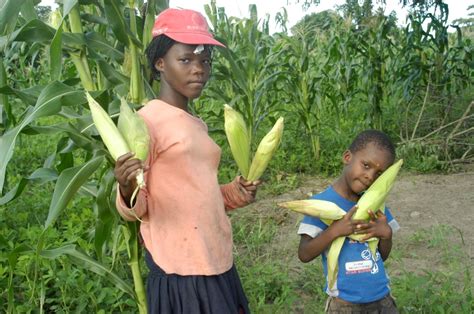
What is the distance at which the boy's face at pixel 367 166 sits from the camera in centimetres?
180

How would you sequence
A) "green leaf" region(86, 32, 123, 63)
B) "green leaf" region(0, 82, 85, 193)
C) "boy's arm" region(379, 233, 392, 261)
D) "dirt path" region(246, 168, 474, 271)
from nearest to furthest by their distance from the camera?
"green leaf" region(0, 82, 85, 193)
"boy's arm" region(379, 233, 392, 261)
"green leaf" region(86, 32, 123, 63)
"dirt path" region(246, 168, 474, 271)

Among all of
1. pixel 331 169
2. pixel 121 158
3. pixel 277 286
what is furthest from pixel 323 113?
pixel 121 158

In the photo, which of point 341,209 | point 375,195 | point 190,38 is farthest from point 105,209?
point 375,195

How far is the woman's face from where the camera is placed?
1.67m

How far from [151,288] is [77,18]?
98cm

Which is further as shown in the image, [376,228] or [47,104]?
[376,228]

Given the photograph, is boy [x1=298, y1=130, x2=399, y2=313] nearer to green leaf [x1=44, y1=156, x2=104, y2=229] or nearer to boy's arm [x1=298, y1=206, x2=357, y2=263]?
boy's arm [x1=298, y1=206, x2=357, y2=263]

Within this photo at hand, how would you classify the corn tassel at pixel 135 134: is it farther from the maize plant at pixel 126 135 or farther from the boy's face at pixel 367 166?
the boy's face at pixel 367 166

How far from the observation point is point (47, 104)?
5.32 feet

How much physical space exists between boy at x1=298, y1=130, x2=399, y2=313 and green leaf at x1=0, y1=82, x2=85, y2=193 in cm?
84

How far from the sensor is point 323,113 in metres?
6.93

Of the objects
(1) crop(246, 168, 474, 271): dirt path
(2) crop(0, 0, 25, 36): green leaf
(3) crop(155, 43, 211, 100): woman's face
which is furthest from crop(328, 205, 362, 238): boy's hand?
(1) crop(246, 168, 474, 271): dirt path

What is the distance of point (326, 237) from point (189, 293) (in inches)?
17.9

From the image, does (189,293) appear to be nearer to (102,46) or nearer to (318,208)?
(318,208)
